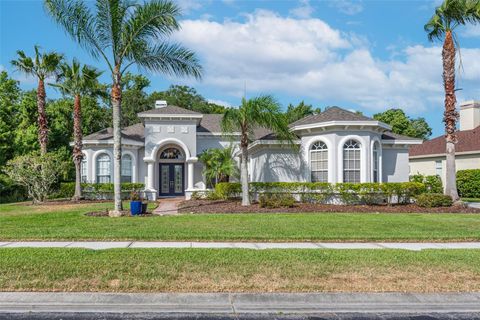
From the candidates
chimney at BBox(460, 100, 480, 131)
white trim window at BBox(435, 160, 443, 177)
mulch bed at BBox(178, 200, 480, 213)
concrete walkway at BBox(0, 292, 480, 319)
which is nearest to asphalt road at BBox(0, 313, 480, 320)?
concrete walkway at BBox(0, 292, 480, 319)

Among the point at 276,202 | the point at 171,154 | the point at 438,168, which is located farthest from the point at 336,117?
the point at 438,168

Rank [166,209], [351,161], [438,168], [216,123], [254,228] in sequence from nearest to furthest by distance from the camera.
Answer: [254,228], [166,209], [351,161], [216,123], [438,168]

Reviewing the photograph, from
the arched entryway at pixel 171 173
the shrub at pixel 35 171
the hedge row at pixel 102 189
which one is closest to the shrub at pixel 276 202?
the hedge row at pixel 102 189

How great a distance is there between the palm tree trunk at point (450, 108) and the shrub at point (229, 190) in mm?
10411

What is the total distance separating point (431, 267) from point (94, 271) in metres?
6.02

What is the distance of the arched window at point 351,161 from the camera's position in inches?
829

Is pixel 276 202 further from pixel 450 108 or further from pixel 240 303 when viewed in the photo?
pixel 240 303

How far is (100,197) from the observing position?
26.1m

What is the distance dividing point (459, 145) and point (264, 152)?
1738 cm

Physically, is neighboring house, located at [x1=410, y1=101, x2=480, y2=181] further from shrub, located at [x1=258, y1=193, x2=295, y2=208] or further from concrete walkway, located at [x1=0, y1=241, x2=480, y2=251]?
concrete walkway, located at [x1=0, y1=241, x2=480, y2=251]

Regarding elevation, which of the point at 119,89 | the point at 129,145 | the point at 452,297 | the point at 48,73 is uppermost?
the point at 48,73

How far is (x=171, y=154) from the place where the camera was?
28.3 m

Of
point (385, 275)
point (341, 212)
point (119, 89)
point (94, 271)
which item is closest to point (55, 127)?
point (119, 89)

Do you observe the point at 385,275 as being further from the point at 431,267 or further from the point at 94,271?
the point at 94,271
